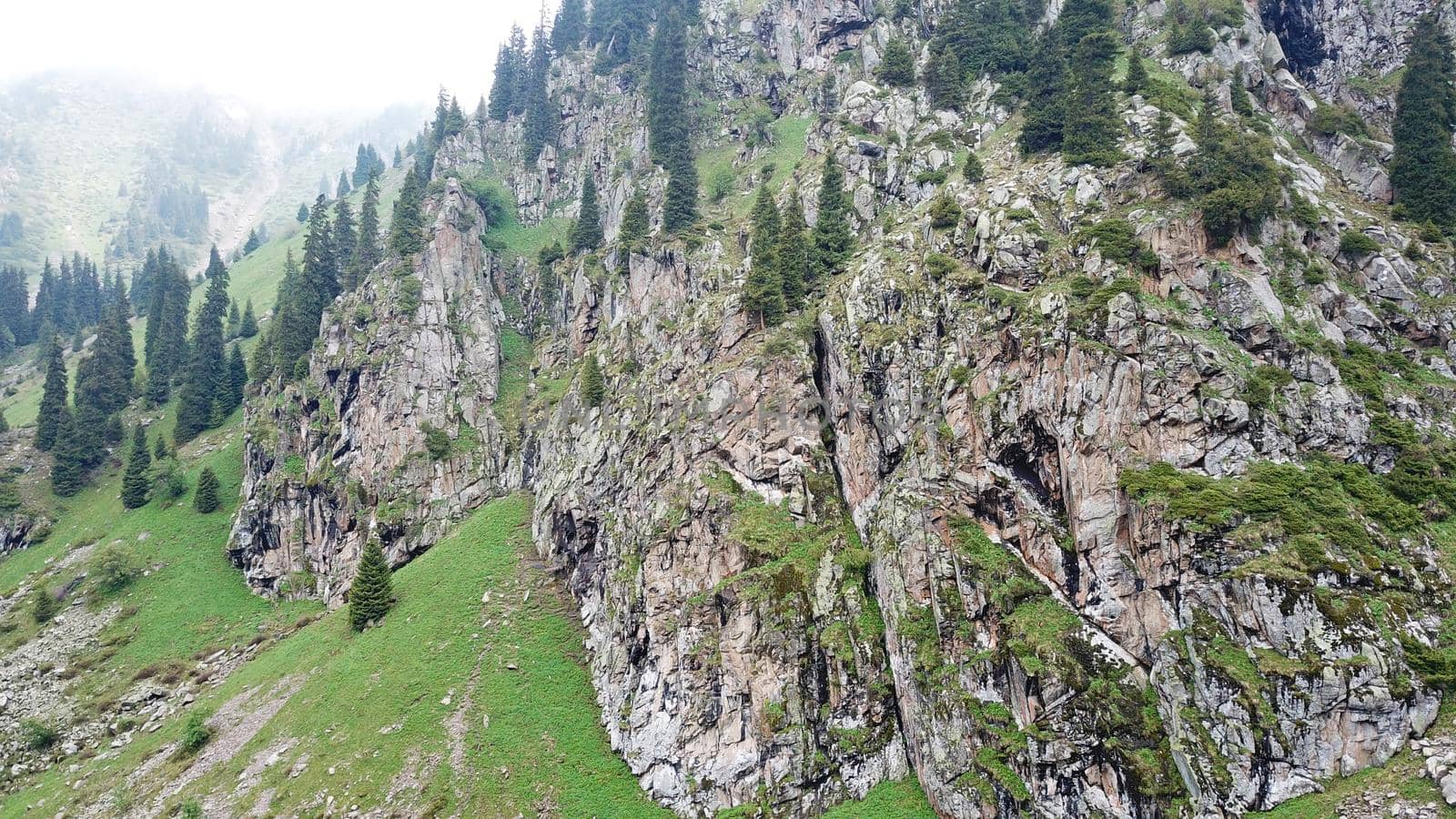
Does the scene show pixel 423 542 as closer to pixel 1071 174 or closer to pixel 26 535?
pixel 26 535

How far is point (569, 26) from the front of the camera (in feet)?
423

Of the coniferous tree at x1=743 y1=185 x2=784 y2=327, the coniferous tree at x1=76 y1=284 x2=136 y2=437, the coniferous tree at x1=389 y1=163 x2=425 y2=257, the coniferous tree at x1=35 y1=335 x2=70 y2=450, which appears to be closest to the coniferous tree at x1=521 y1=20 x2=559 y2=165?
the coniferous tree at x1=389 y1=163 x2=425 y2=257

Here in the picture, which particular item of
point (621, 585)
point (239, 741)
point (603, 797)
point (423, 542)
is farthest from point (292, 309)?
point (603, 797)

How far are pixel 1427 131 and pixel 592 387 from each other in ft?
219

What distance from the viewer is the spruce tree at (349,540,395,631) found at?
56281mm

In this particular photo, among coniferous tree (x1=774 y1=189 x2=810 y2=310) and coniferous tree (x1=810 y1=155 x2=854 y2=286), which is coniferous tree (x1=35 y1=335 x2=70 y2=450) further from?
coniferous tree (x1=810 y1=155 x2=854 y2=286)

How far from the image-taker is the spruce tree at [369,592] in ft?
185

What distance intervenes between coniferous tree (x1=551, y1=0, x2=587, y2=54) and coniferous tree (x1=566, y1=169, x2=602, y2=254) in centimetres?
5396

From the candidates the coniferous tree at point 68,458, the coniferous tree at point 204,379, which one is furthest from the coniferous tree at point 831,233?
the coniferous tree at point 68,458

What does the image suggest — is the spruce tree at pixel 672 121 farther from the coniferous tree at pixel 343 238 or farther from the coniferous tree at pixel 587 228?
the coniferous tree at pixel 343 238

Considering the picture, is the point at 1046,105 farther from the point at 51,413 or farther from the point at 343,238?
the point at 51,413

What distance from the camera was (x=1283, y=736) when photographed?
27766 millimetres

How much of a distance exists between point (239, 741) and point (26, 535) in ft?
168

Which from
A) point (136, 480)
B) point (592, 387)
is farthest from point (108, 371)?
point (592, 387)
